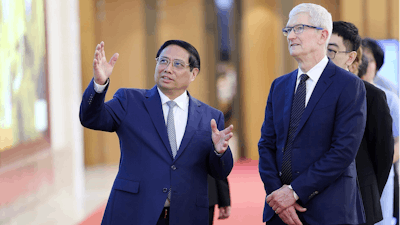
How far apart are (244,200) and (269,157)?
3843mm

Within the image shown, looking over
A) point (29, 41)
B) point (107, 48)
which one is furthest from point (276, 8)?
point (29, 41)

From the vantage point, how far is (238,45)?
8.73m

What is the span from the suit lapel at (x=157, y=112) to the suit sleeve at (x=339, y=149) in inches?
26.1

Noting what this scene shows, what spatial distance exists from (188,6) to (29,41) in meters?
5.17

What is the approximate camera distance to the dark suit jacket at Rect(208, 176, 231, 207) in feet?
8.64

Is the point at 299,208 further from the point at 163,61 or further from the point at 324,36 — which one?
the point at 163,61

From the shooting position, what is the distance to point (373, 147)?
86.4 inches

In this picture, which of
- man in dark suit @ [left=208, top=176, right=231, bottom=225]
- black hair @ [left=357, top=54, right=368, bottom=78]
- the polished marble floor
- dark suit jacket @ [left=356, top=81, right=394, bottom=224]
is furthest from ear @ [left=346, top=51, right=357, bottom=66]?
Result: the polished marble floor

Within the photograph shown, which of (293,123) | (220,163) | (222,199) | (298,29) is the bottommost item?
(222,199)

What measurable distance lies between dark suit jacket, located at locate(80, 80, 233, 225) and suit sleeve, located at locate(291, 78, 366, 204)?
433mm

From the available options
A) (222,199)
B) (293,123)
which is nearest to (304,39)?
(293,123)

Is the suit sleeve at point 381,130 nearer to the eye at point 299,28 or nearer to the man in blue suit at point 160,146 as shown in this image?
the eye at point 299,28

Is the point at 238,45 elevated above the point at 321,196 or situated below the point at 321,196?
above

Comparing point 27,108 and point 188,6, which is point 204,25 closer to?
point 188,6
